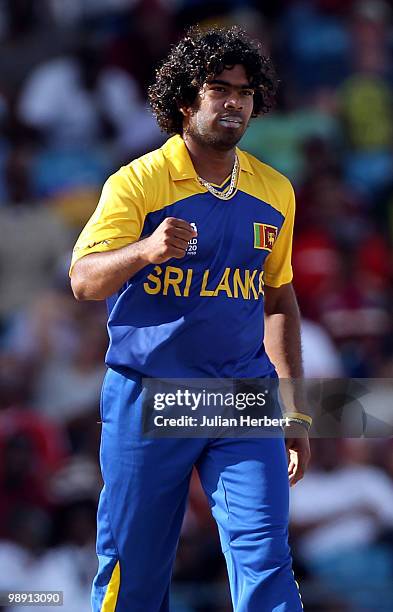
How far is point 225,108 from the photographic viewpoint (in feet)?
13.9

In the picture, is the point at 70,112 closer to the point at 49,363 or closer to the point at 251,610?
the point at 49,363

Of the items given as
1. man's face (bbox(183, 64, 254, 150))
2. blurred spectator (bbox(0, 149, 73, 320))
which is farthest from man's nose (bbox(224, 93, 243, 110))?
Result: blurred spectator (bbox(0, 149, 73, 320))

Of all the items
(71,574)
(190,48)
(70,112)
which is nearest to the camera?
(190,48)

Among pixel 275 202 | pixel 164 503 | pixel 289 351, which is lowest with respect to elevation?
pixel 164 503

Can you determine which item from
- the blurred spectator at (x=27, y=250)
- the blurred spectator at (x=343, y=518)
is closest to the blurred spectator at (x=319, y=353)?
the blurred spectator at (x=343, y=518)

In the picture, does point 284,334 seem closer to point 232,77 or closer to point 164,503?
point 164,503

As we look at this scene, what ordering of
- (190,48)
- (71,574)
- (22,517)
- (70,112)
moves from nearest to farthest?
(190,48) → (71,574) → (22,517) → (70,112)

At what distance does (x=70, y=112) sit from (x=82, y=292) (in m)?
5.30

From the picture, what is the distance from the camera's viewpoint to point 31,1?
32.2 feet

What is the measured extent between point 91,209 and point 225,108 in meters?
4.32

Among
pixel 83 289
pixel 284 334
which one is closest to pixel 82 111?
pixel 284 334

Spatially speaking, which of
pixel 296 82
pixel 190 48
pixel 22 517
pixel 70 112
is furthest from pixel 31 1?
pixel 190 48

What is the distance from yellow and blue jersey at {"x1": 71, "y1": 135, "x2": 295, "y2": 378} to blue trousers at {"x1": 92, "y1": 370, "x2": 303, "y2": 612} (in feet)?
0.53

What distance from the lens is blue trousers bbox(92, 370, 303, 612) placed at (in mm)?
4074
